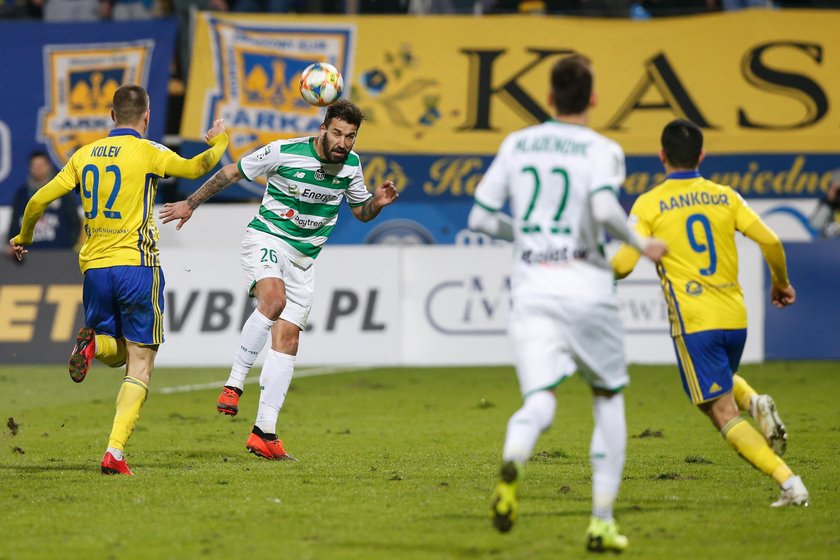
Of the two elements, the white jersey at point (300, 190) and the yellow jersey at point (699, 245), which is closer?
the yellow jersey at point (699, 245)

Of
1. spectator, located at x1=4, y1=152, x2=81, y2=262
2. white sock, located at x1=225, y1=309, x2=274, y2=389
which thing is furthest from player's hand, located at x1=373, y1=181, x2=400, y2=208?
spectator, located at x1=4, y1=152, x2=81, y2=262

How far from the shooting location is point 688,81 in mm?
19672

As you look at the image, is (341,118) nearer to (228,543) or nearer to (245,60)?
(228,543)

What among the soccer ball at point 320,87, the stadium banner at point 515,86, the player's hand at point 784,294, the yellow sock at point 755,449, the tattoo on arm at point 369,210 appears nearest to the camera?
the yellow sock at point 755,449

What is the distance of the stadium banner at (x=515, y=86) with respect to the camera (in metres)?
19.5

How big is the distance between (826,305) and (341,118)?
31.9 ft

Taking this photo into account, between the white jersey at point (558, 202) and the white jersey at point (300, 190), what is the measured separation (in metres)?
3.50

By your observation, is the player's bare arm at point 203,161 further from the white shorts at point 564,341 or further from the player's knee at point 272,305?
the white shorts at point 564,341

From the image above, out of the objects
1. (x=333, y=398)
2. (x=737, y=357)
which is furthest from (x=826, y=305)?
(x=737, y=357)

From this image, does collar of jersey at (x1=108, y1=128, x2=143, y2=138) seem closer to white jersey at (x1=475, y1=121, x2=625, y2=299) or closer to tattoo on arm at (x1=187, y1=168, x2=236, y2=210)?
tattoo on arm at (x1=187, y1=168, x2=236, y2=210)

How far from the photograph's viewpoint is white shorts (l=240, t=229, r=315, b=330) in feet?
30.5

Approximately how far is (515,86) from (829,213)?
4.79m

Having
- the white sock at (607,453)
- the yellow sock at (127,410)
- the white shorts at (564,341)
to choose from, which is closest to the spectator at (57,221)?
the yellow sock at (127,410)

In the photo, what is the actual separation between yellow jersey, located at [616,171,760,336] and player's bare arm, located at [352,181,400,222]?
2213 millimetres
